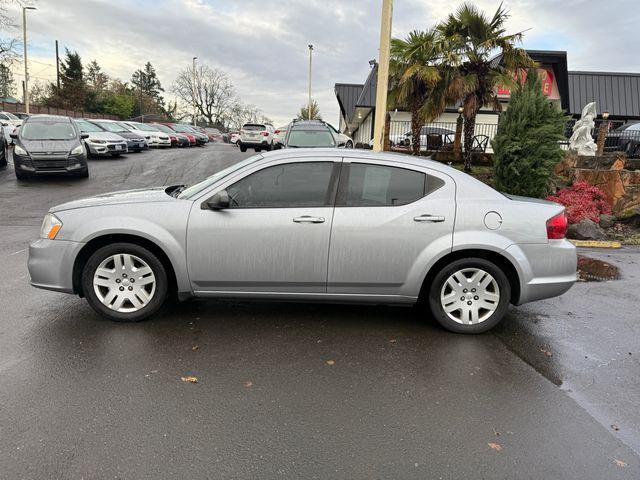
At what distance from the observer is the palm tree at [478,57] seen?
14008 mm

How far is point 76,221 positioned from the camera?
4.38 metres

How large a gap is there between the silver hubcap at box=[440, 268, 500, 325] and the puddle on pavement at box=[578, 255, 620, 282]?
2.81 metres

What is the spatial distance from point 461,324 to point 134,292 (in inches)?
116

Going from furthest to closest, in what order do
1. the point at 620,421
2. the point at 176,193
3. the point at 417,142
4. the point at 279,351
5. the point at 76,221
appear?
the point at 417,142, the point at 176,193, the point at 76,221, the point at 279,351, the point at 620,421

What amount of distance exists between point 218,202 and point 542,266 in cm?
289

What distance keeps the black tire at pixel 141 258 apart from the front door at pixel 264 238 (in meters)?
0.29

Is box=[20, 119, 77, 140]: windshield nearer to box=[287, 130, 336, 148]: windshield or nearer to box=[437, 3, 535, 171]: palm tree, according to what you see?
box=[287, 130, 336, 148]: windshield

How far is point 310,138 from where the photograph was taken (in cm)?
1503

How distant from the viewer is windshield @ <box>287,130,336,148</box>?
14852 mm

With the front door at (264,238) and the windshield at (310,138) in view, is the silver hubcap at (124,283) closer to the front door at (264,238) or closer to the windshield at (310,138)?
the front door at (264,238)

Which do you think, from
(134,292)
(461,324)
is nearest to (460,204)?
(461,324)

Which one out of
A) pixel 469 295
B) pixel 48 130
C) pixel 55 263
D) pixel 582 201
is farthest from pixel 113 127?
pixel 469 295

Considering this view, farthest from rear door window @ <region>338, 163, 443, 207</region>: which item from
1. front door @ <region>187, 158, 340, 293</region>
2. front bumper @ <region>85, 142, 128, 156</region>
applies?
front bumper @ <region>85, 142, 128, 156</region>

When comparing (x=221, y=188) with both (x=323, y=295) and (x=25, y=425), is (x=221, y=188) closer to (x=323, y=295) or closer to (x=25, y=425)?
(x=323, y=295)
